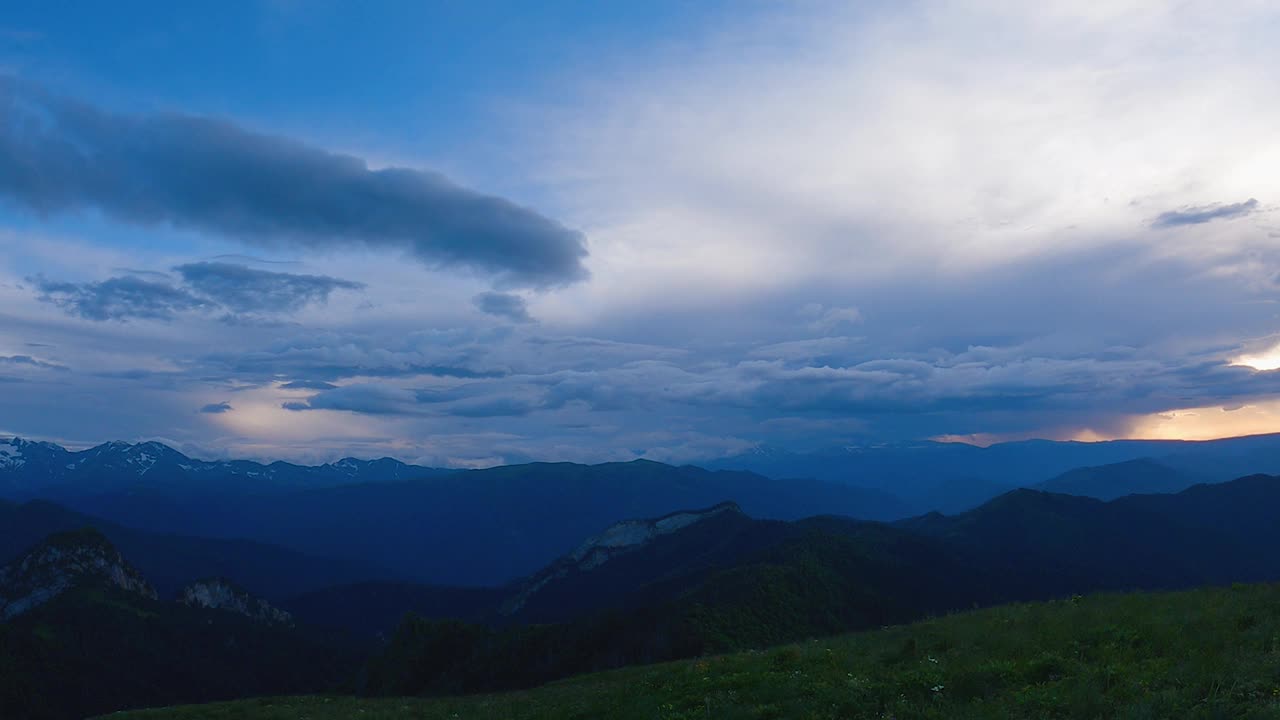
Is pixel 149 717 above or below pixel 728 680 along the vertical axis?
below

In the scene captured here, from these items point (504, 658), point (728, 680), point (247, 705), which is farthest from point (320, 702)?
point (504, 658)

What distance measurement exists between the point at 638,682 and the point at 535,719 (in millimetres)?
4828

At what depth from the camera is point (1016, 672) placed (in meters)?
19.5

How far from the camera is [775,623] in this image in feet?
504

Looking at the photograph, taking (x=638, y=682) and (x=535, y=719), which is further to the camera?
(x=638, y=682)

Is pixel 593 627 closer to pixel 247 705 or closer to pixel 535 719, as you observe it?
pixel 247 705

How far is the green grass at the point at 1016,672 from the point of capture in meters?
16.1

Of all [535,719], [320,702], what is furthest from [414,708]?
[535,719]

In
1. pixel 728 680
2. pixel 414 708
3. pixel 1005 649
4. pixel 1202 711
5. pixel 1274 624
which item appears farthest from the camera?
pixel 414 708

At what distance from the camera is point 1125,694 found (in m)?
16.4

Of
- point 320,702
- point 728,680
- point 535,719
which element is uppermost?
point 728,680

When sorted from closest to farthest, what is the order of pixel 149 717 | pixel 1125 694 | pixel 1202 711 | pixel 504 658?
1. pixel 1202 711
2. pixel 1125 694
3. pixel 149 717
4. pixel 504 658

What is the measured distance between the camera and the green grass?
1608 centimetres

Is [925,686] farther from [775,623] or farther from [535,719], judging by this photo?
[775,623]
